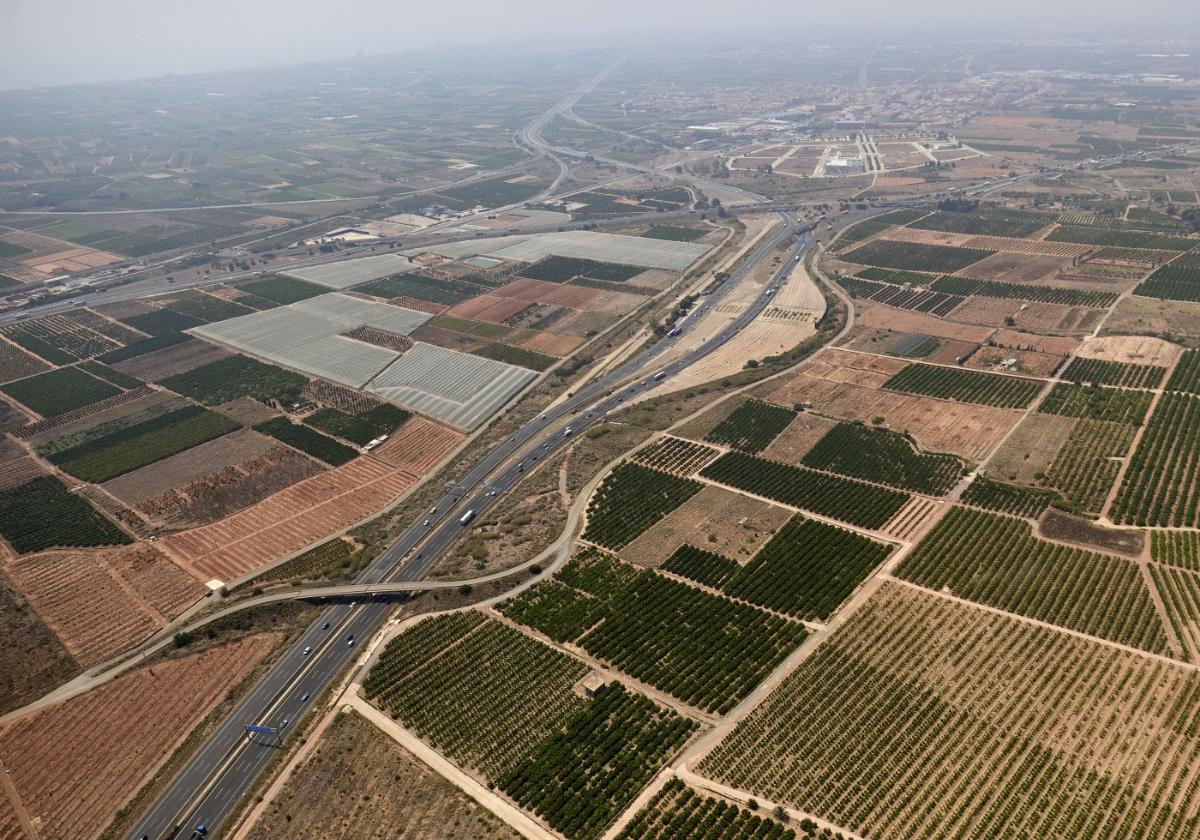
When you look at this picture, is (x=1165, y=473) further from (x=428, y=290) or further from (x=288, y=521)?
(x=428, y=290)

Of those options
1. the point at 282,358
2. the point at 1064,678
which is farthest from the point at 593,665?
the point at 282,358

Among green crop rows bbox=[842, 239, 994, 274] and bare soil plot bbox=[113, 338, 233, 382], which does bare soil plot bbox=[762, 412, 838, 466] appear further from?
bare soil plot bbox=[113, 338, 233, 382]

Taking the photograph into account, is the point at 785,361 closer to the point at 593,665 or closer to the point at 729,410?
the point at 729,410

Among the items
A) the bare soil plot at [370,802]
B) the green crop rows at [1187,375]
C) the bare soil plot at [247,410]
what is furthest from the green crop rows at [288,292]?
the green crop rows at [1187,375]

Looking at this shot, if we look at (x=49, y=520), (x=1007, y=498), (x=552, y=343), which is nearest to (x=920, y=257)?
(x=552, y=343)

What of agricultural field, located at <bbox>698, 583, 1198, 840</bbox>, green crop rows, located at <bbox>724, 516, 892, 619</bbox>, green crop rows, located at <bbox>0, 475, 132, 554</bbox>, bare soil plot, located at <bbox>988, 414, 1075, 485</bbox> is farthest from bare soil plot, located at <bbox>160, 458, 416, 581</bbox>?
bare soil plot, located at <bbox>988, 414, 1075, 485</bbox>

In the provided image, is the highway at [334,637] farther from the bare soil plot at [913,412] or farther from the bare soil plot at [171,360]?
the bare soil plot at [171,360]

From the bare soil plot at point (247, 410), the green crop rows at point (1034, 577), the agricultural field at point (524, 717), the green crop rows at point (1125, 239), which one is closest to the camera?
the agricultural field at point (524, 717)
